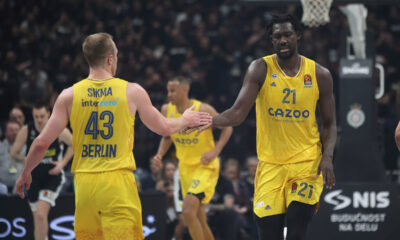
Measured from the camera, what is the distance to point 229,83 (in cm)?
1469

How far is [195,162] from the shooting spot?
8.66 metres

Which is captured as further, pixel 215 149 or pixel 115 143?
pixel 215 149

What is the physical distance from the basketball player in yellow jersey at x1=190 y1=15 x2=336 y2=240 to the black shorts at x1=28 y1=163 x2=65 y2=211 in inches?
155

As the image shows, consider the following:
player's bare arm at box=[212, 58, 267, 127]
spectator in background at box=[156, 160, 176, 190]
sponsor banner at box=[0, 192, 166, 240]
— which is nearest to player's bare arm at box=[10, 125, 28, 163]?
sponsor banner at box=[0, 192, 166, 240]

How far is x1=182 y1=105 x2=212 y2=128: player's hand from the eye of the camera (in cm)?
564

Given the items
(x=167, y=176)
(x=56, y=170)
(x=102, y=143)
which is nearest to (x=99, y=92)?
(x=102, y=143)

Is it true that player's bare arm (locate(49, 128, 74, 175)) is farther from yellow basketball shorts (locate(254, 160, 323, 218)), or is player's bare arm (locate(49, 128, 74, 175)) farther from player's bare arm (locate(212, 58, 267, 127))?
yellow basketball shorts (locate(254, 160, 323, 218))

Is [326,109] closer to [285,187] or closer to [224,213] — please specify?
[285,187]

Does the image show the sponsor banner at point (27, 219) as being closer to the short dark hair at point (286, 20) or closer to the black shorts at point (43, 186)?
the black shorts at point (43, 186)

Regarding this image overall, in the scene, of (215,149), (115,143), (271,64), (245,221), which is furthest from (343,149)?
(115,143)

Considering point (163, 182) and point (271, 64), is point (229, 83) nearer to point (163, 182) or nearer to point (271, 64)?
point (163, 182)

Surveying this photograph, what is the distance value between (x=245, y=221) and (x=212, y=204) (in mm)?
597

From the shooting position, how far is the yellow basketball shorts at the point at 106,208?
4887mm

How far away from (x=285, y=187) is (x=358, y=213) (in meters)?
3.86
